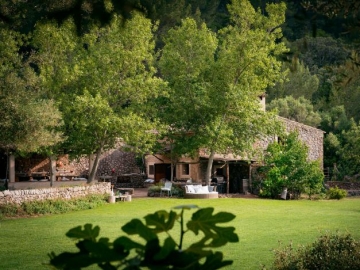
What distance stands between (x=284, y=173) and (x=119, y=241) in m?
35.4

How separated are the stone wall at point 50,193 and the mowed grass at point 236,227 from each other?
1.45 meters

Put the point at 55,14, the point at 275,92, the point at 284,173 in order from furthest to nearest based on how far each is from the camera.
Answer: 1. the point at 275,92
2. the point at 284,173
3. the point at 55,14

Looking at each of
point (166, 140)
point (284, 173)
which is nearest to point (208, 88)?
point (166, 140)

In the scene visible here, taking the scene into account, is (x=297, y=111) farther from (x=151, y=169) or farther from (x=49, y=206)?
(x=49, y=206)

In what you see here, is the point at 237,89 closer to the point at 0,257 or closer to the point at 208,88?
the point at 208,88

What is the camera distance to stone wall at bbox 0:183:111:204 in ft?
82.7

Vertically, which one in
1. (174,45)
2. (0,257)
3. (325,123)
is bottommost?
(0,257)

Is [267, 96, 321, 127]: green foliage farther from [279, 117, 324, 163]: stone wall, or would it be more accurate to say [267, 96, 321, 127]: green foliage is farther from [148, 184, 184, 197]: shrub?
[148, 184, 184, 197]: shrub

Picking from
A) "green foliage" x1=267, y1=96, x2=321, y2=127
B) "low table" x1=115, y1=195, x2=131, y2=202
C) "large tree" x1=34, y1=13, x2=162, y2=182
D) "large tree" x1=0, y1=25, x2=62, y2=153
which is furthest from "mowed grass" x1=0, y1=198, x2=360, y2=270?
"green foliage" x1=267, y1=96, x2=321, y2=127

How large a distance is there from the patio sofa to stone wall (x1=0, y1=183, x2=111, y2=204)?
4.62 metres

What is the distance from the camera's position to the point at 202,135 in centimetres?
3772

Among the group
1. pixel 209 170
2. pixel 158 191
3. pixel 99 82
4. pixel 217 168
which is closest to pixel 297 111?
pixel 217 168

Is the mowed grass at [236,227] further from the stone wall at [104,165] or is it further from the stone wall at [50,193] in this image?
the stone wall at [104,165]

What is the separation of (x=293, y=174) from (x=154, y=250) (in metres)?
35.3
